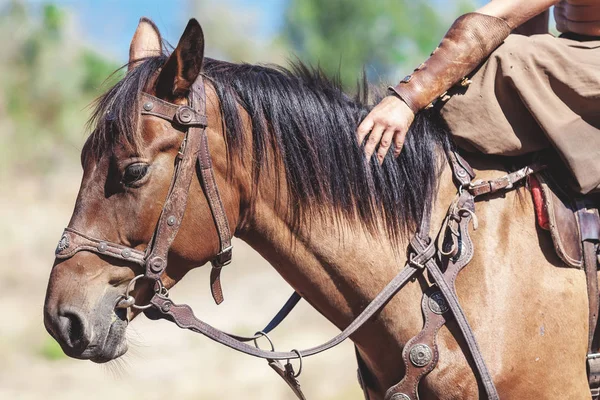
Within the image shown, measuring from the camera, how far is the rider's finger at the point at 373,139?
8.42 feet

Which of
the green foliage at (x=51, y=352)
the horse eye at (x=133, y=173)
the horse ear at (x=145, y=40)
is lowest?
the green foliage at (x=51, y=352)

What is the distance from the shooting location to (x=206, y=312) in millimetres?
9594

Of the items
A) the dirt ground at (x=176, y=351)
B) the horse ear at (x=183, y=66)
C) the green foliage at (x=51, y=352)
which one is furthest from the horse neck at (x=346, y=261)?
the green foliage at (x=51, y=352)

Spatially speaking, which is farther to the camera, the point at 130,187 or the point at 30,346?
the point at 30,346

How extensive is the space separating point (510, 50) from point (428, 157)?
488 mm

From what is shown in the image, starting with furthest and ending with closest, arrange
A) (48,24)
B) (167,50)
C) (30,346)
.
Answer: (48,24)
(30,346)
(167,50)

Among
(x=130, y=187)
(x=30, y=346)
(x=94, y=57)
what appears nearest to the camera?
(x=130, y=187)

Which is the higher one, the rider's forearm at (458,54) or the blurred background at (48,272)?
the rider's forearm at (458,54)

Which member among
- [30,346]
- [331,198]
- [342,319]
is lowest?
[30,346]

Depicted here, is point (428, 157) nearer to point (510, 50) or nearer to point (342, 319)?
point (510, 50)

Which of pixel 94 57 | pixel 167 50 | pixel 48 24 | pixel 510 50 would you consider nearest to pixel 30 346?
pixel 167 50

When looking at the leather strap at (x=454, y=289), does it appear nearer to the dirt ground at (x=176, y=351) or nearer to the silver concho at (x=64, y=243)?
the silver concho at (x=64, y=243)

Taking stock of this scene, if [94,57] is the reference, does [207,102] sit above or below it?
above

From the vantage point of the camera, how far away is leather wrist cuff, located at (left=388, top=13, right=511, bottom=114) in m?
2.58
